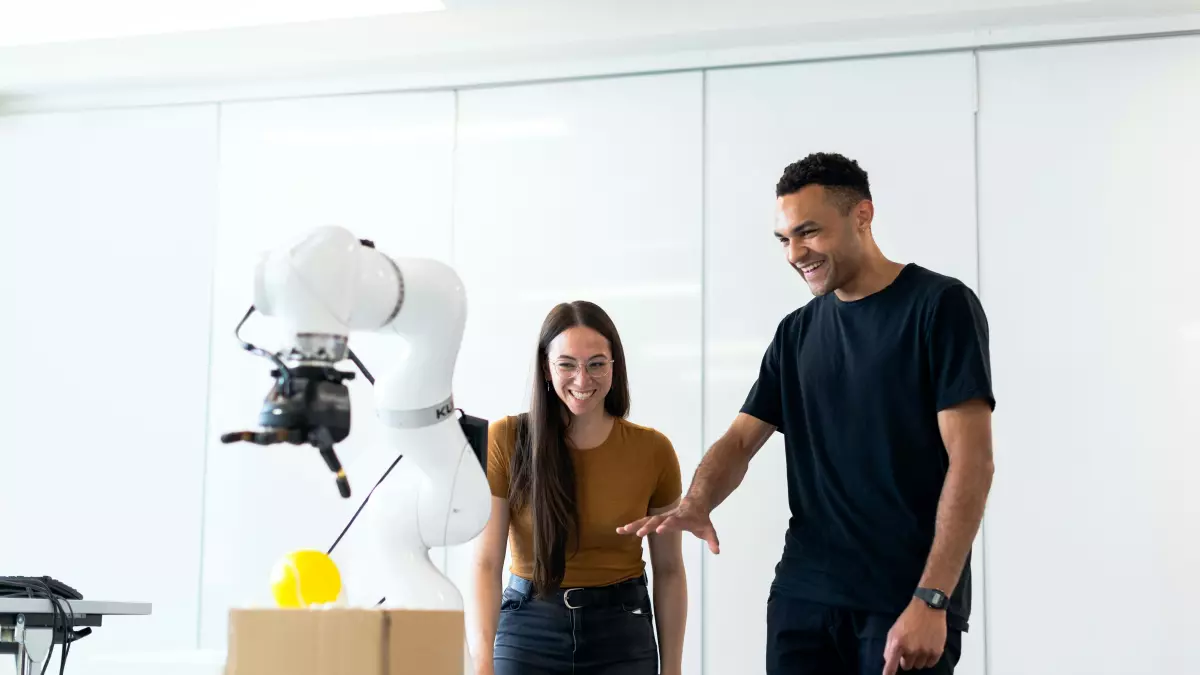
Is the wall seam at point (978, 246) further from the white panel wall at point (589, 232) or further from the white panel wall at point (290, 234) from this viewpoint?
the white panel wall at point (290, 234)

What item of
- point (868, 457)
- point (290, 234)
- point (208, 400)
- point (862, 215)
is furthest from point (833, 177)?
point (208, 400)

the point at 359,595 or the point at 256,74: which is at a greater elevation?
the point at 256,74

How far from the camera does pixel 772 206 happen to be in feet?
12.5

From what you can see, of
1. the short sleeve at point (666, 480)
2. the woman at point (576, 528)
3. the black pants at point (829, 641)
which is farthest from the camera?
the short sleeve at point (666, 480)

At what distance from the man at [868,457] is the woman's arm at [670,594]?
1.45 feet

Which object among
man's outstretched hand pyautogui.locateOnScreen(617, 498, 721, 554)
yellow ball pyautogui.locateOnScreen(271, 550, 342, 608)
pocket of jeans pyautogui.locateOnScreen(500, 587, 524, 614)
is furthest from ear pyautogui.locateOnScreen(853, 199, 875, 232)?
yellow ball pyautogui.locateOnScreen(271, 550, 342, 608)

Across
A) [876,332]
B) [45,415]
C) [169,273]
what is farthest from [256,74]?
[876,332]

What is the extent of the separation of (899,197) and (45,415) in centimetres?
311

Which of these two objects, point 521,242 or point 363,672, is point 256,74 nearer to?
point 521,242

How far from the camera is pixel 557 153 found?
402 cm

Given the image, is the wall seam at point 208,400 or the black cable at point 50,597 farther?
the wall seam at point 208,400

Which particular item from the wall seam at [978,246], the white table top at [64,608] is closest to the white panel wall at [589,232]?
the wall seam at [978,246]

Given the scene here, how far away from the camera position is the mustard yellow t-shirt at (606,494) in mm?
2508

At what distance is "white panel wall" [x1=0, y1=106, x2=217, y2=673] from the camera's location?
4258 mm
